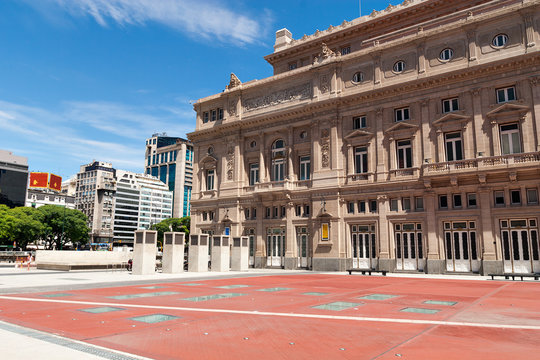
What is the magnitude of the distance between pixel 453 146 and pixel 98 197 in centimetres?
16530

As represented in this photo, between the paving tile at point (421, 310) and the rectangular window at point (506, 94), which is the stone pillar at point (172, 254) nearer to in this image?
the paving tile at point (421, 310)

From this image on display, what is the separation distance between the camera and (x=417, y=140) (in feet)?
126

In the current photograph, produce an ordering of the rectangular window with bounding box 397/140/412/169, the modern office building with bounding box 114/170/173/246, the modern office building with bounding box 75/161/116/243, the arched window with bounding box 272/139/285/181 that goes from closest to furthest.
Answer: the rectangular window with bounding box 397/140/412/169
the arched window with bounding box 272/139/285/181
the modern office building with bounding box 75/161/116/243
the modern office building with bounding box 114/170/173/246

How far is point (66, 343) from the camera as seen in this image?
8508 millimetres

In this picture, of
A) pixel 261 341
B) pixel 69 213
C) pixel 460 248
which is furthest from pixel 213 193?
pixel 69 213

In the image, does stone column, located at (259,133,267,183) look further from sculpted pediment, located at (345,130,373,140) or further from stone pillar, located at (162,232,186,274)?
stone pillar, located at (162,232,186,274)

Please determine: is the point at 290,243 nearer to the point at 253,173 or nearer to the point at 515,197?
the point at 253,173

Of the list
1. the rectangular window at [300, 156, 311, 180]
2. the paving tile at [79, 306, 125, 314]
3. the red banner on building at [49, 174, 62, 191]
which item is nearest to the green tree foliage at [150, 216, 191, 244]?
the red banner on building at [49, 174, 62, 191]

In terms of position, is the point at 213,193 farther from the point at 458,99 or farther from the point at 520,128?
the point at 520,128

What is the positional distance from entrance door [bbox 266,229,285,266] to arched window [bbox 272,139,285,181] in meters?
6.66

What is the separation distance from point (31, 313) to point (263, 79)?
42.9 meters

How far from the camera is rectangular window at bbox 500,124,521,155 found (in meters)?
33.7

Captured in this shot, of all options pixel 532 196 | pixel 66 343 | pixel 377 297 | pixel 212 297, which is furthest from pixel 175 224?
pixel 66 343

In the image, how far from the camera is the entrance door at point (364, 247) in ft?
131
